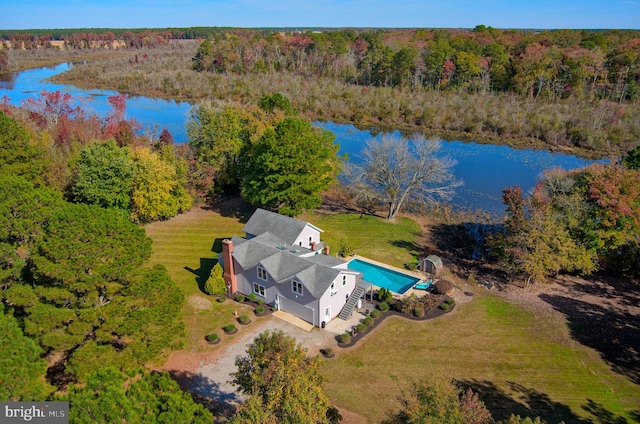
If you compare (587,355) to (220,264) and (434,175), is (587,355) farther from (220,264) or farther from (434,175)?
(220,264)

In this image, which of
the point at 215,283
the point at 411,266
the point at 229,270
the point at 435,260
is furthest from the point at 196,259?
the point at 435,260

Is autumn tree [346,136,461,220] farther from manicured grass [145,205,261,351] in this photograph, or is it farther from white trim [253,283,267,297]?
white trim [253,283,267,297]

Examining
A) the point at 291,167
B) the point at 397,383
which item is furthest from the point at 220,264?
the point at 397,383

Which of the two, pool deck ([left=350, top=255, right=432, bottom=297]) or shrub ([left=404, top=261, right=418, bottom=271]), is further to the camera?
shrub ([left=404, top=261, right=418, bottom=271])

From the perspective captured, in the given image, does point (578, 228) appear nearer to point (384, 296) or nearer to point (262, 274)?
point (384, 296)

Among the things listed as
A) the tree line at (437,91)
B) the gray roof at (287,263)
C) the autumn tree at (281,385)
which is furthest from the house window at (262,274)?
the tree line at (437,91)

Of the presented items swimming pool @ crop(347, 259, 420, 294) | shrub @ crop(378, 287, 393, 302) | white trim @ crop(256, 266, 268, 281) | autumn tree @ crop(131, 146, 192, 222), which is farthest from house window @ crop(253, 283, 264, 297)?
autumn tree @ crop(131, 146, 192, 222)
